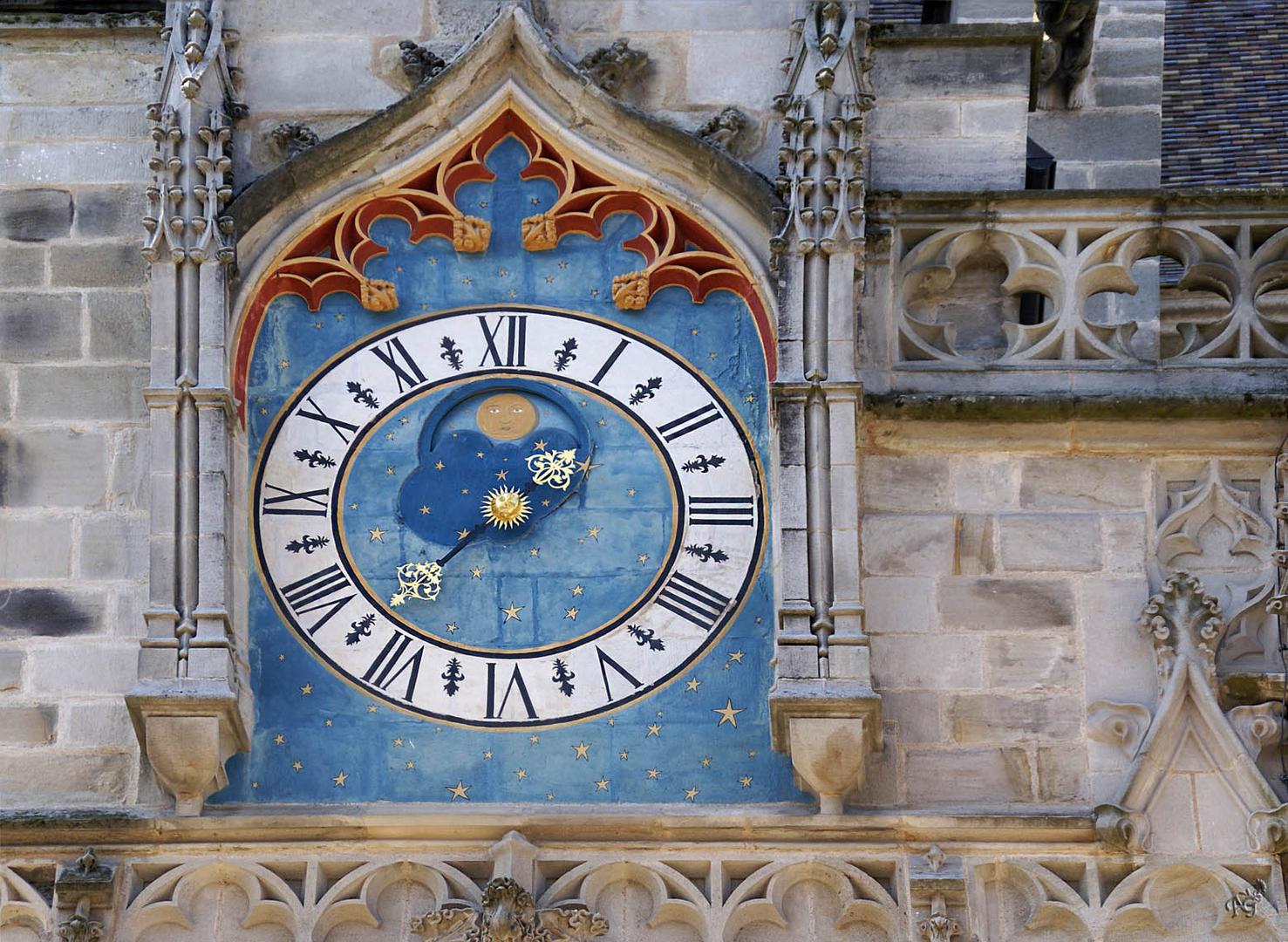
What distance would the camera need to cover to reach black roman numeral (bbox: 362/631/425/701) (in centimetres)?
1083

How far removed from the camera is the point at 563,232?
11547mm

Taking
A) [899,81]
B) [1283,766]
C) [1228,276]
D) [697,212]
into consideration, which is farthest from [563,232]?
[1283,766]

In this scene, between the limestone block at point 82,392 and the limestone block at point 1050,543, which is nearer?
the limestone block at point 1050,543

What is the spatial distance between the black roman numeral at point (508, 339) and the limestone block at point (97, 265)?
1080 mm

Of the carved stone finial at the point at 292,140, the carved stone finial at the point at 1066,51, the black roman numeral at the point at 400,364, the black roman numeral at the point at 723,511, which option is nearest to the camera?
the black roman numeral at the point at 723,511

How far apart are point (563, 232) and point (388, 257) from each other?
533 millimetres

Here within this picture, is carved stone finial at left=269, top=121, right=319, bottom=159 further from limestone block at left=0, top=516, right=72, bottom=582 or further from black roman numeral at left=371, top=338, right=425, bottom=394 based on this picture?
limestone block at left=0, top=516, right=72, bottom=582

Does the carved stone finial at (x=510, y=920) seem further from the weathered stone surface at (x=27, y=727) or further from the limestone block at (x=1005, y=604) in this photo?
the limestone block at (x=1005, y=604)

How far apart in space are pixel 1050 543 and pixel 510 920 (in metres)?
1.99

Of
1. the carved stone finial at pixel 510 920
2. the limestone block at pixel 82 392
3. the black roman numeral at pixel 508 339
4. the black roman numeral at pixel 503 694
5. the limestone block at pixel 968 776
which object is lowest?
the carved stone finial at pixel 510 920

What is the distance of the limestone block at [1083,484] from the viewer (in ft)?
36.3

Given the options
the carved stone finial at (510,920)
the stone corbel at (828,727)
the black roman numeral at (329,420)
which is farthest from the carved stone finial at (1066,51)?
the carved stone finial at (510,920)

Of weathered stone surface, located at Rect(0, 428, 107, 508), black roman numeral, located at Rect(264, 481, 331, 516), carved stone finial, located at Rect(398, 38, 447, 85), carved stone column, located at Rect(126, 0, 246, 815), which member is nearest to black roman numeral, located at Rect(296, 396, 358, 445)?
black roman numeral, located at Rect(264, 481, 331, 516)

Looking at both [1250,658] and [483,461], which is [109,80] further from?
[1250,658]
